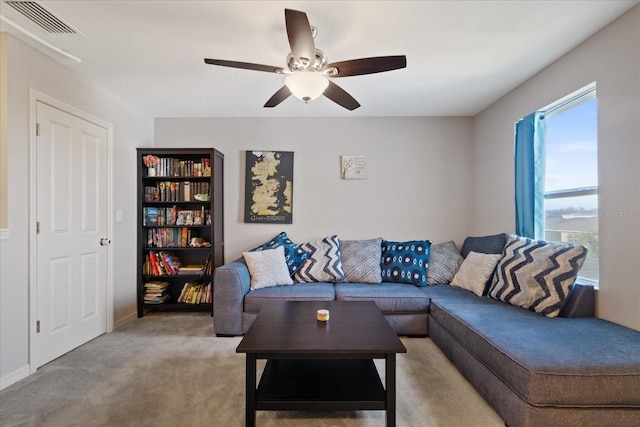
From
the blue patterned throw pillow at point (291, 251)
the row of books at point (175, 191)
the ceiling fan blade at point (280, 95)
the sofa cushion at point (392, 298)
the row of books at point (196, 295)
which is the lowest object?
the row of books at point (196, 295)

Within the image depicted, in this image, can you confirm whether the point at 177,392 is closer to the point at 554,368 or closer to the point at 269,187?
the point at 554,368

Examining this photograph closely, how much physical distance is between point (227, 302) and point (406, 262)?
189 cm

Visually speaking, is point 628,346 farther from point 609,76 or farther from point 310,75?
point 310,75

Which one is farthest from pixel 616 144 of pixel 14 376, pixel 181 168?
pixel 14 376

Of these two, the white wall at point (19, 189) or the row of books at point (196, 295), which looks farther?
the row of books at point (196, 295)

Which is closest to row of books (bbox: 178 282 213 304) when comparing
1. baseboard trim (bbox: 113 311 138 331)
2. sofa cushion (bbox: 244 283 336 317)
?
baseboard trim (bbox: 113 311 138 331)

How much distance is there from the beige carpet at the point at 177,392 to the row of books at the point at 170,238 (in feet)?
3.59

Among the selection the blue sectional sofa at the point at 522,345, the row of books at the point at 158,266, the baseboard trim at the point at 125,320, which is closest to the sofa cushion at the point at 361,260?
the blue sectional sofa at the point at 522,345

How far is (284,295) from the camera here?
9.16 ft

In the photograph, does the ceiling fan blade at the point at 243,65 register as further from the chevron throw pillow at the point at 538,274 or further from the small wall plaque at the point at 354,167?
the chevron throw pillow at the point at 538,274

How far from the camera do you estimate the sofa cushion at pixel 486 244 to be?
2.92m

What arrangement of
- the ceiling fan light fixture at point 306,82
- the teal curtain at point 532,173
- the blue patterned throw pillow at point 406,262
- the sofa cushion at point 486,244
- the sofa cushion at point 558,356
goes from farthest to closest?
the blue patterned throw pillow at point 406,262, the sofa cushion at point 486,244, the teal curtain at point 532,173, the ceiling fan light fixture at point 306,82, the sofa cushion at point 558,356

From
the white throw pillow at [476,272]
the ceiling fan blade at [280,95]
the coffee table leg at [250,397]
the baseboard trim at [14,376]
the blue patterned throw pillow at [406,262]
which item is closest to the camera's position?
the coffee table leg at [250,397]

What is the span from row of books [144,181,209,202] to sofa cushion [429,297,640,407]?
2963mm
